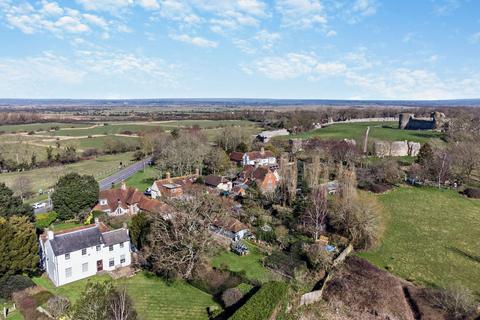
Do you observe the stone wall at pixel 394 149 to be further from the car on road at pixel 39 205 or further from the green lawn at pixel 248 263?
the car on road at pixel 39 205

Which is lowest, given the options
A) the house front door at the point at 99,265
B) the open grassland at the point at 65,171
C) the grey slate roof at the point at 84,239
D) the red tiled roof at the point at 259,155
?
the open grassland at the point at 65,171

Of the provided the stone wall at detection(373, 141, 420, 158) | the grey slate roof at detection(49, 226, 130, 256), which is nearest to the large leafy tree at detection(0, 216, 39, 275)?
the grey slate roof at detection(49, 226, 130, 256)

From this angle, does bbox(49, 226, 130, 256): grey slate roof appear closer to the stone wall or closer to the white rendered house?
the white rendered house

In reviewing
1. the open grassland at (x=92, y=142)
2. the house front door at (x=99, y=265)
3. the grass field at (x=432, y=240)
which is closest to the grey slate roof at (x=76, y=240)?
the house front door at (x=99, y=265)

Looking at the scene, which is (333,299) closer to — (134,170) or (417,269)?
(417,269)

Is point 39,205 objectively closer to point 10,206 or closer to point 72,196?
point 72,196
